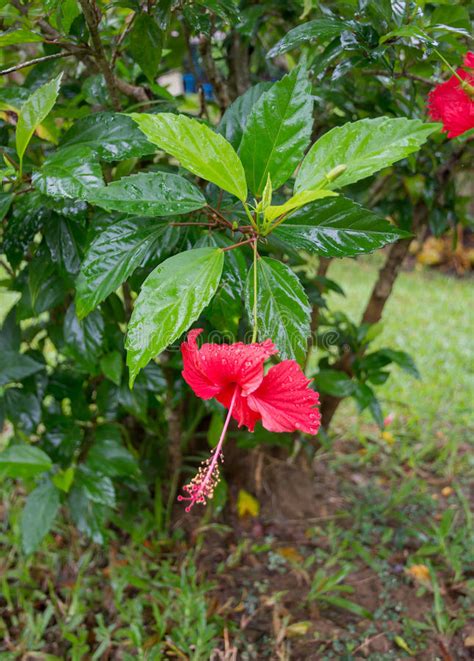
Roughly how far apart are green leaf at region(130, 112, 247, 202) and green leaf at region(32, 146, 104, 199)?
0.10m

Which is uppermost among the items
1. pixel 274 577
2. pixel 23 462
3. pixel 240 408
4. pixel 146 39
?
pixel 146 39

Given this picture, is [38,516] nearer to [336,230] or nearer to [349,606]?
[349,606]

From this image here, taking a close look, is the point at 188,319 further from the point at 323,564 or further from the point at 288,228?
the point at 323,564

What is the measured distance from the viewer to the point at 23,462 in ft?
3.52

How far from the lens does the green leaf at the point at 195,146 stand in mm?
575

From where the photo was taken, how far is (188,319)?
557 mm

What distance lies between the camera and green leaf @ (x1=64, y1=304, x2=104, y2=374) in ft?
3.30

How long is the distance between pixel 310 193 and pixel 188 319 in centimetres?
16

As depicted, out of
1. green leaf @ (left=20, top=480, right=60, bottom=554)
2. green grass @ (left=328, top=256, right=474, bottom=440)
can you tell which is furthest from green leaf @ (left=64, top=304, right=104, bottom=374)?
green grass @ (left=328, top=256, right=474, bottom=440)

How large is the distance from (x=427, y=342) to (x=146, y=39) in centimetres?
252

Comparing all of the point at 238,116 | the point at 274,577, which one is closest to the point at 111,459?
the point at 274,577

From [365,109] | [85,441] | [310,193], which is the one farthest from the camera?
[85,441]

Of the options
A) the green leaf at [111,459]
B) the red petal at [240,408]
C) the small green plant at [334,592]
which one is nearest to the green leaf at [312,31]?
the red petal at [240,408]

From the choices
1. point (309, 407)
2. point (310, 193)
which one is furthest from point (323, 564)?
point (310, 193)
